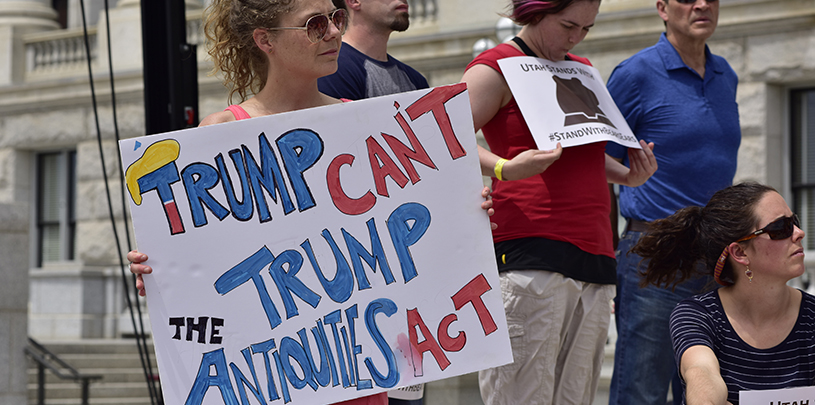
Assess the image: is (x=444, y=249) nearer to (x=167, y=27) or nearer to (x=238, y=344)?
(x=238, y=344)

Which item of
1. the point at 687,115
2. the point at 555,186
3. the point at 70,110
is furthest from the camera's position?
the point at 70,110

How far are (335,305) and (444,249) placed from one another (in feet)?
1.04

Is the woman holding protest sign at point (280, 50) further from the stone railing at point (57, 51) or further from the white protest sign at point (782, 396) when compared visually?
the stone railing at point (57, 51)

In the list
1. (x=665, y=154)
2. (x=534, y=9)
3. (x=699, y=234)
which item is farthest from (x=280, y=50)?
(x=665, y=154)

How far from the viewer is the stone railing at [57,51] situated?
51.8ft

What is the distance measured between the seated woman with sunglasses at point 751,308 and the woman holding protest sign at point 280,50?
0.81 metres

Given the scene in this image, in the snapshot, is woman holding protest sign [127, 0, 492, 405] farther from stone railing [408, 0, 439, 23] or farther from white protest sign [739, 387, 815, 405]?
stone railing [408, 0, 439, 23]

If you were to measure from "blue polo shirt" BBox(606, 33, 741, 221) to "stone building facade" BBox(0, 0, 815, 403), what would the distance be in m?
4.95

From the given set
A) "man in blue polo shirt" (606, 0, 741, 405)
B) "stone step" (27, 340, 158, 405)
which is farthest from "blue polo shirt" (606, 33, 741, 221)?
"stone step" (27, 340, 158, 405)

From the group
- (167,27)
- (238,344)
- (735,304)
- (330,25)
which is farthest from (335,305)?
(167,27)

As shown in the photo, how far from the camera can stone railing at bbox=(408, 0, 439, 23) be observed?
1280 cm

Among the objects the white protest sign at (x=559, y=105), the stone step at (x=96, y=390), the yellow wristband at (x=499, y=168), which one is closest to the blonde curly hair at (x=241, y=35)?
the yellow wristband at (x=499, y=168)

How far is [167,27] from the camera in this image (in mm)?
4191

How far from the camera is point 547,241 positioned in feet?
9.93
